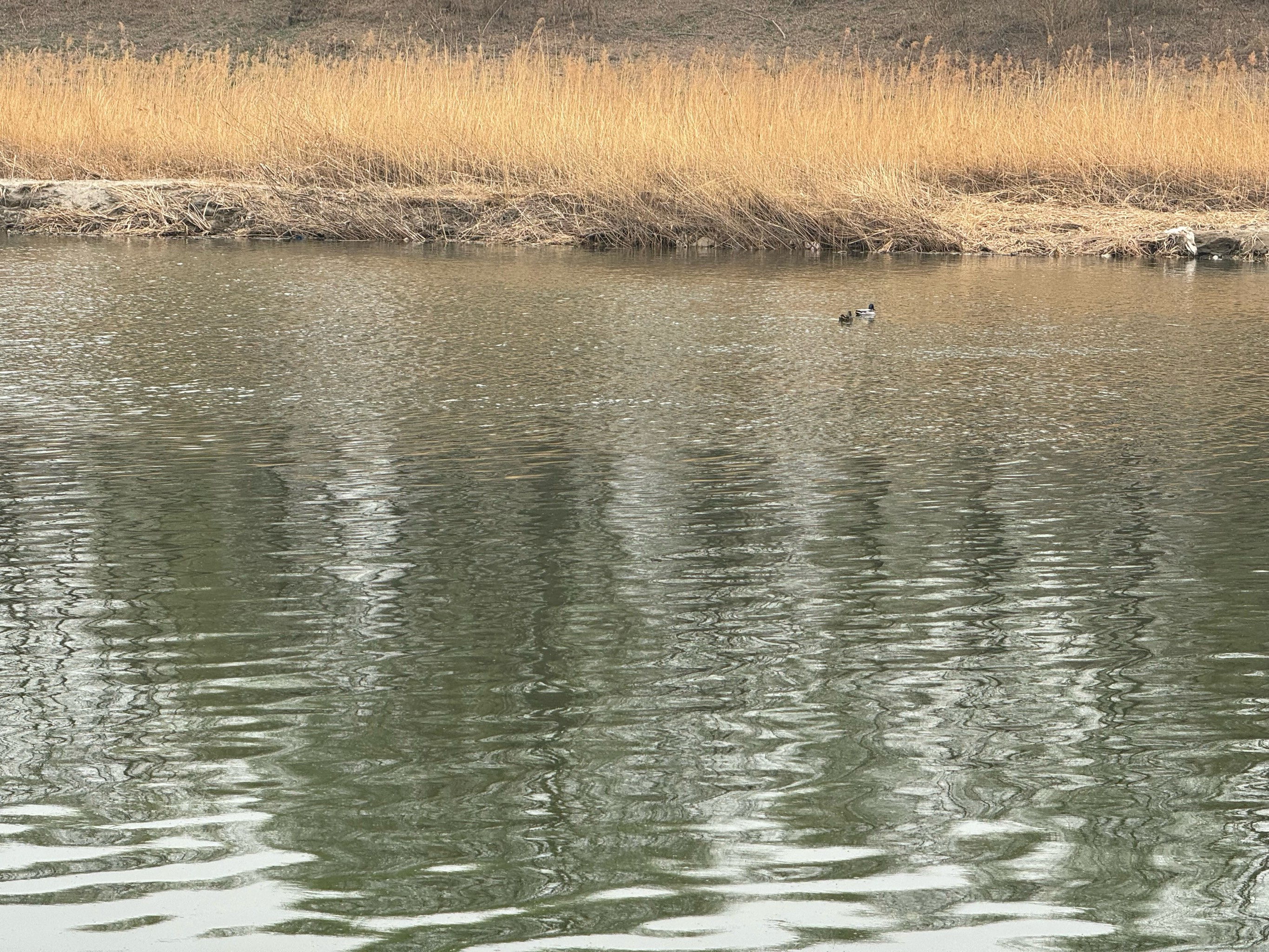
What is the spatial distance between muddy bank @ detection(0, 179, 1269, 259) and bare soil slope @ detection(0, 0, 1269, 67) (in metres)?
16.3

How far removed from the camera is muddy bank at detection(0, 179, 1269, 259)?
531 inches

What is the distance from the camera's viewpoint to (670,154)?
13.5 metres

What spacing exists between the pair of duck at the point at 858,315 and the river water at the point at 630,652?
127 cm

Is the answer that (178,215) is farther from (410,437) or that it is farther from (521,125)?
(410,437)

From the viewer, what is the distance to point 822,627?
12.5 ft

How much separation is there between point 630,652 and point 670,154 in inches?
407

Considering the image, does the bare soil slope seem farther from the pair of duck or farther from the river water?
the river water

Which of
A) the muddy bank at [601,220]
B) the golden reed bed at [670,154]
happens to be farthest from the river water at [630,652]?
the golden reed bed at [670,154]

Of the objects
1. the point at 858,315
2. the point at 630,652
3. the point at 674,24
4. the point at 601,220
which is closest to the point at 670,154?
the point at 601,220

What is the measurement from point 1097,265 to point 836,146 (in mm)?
2412

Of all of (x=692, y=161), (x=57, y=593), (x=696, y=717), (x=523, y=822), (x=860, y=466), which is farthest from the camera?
(x=692, y=161)

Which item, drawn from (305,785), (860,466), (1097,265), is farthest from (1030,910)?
(1097,265)

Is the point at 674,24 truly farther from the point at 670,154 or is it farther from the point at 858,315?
the point at 858,315

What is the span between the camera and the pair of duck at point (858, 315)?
916cm
